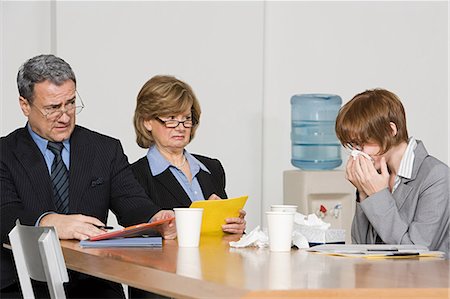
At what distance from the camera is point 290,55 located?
5.68 metres

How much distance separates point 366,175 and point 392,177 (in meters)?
0.14

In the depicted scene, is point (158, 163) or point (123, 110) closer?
point (158, 163)

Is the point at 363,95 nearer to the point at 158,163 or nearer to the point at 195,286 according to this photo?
the point at 158,163

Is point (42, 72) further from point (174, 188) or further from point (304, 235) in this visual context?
point (304, 235)

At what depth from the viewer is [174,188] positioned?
11.5ft

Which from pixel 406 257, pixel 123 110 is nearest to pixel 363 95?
pixel 406 257

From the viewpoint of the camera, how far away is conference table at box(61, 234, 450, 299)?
1.80 m

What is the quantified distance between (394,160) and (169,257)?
3.10 ft

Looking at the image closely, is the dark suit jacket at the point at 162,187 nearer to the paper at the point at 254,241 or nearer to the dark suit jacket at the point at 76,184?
the dark suit jacket at the point at 76,184

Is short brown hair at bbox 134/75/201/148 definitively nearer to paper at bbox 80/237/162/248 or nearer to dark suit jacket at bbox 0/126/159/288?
dark suit jacket at bbox 0/126/159/288

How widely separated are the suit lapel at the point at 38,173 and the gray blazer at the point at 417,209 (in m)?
1.09

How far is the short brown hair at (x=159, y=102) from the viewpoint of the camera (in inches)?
141

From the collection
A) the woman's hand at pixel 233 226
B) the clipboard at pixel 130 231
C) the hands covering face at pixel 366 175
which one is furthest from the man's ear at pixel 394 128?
the clipboard at pixel 130 231

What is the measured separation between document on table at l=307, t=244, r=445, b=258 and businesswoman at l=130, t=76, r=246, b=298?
926 millimetres
